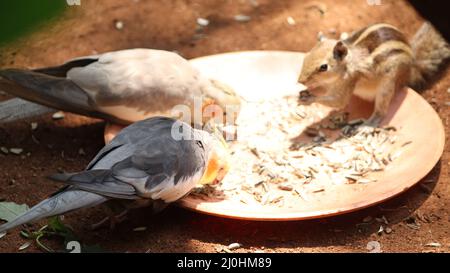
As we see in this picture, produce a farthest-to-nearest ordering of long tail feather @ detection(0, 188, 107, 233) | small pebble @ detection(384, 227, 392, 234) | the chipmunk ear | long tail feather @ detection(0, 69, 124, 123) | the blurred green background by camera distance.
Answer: the chipmunk ear
long tail feather @ detection(0, 69, 124, 123)
small pebble @ detection(384, 227, 392, 234)
long tail feather @ detection(0, 188, 107, 233)
the blurred green background

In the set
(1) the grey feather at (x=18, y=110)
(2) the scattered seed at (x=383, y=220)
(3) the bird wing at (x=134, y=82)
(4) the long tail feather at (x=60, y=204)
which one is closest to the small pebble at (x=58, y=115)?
(1) the grey feather at (x=18, y=110)

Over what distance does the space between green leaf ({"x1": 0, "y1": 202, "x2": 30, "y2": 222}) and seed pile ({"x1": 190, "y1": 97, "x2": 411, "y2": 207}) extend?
2.97 feet

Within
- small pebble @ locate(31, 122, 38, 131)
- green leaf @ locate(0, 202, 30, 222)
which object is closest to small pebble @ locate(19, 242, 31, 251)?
green leaf @ locate(0, 202, 30, 222)

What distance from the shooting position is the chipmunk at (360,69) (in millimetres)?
3326

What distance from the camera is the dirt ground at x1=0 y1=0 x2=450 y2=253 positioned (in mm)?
2650

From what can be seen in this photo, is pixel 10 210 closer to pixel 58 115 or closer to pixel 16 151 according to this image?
pixel 16 151

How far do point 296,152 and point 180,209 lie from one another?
2.60 feet

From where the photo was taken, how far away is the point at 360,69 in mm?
3408

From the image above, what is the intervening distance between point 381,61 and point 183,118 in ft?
4.23

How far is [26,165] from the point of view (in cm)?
326

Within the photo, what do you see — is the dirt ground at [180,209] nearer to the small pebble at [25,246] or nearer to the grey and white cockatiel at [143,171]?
the small pebble at [25,246]

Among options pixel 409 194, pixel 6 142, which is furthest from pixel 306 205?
pixel 6 142

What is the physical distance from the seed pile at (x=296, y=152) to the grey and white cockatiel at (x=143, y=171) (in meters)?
0.23

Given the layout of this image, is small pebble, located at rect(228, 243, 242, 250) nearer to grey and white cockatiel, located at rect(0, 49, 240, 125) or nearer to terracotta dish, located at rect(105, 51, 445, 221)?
terracotta dish, located at rect(105, 51, 445, 221)
